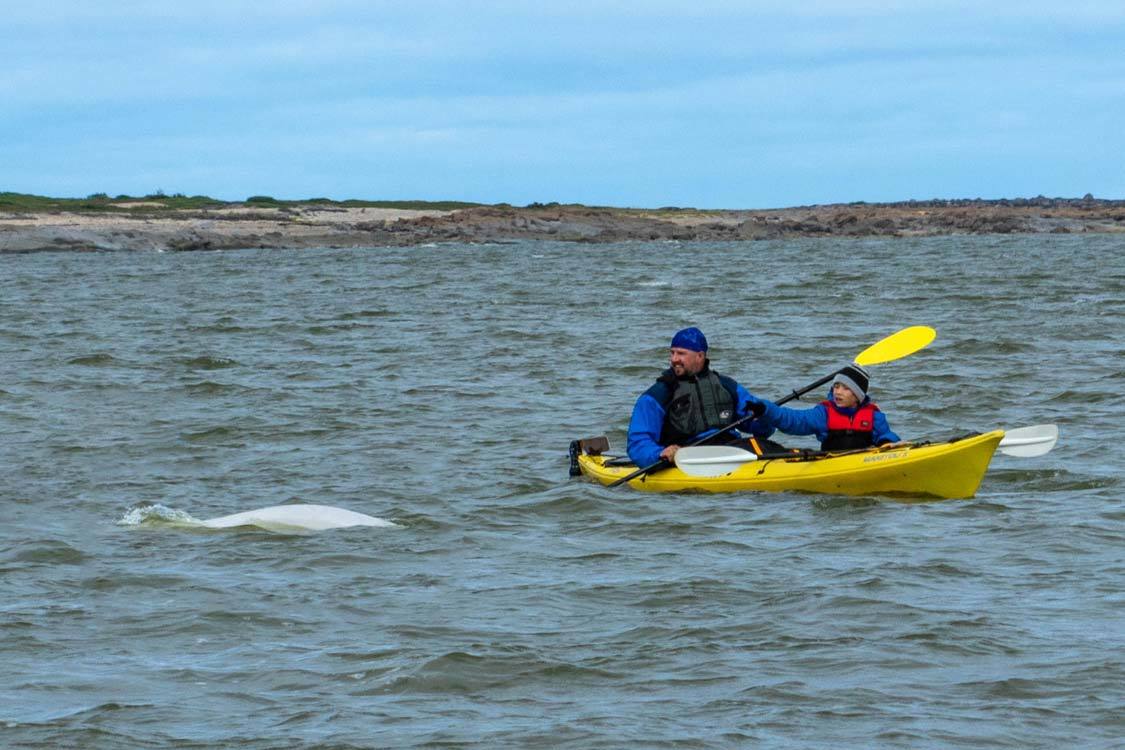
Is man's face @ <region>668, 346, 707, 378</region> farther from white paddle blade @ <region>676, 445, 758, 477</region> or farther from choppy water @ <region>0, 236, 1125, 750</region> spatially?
choppy water @ <region>0, 236, 1125, 750</region>

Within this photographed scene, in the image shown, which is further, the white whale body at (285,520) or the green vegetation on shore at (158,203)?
the green vegetation on shore at (158,203)

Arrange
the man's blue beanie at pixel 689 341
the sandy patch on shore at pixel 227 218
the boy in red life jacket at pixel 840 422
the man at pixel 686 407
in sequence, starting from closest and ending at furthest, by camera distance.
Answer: the boy in red life jacket at pixel 840 422
the man's blue beanie at pixel 689 341
the man at pixel 686 407
the sandy patch on shore at pixel 227 218

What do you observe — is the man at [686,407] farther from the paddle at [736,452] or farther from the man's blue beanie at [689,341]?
the paddle at [736,452]

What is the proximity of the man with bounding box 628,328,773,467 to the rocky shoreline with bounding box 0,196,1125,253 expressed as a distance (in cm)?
4477

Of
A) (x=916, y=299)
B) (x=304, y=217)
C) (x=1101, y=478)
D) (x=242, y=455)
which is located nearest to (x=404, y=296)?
(x=916, y=299)

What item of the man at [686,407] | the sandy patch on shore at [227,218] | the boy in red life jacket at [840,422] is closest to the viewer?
the boy in red life jacket at [840,422]

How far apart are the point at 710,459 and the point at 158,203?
69.0m

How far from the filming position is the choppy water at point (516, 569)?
5.43 metres

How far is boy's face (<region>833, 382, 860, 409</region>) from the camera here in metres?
9.96

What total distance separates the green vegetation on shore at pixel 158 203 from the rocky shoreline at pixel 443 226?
78 cm

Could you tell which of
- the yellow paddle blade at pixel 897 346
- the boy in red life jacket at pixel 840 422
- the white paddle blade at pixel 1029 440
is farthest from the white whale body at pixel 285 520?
the yellow paddle blade at pixel 897 346

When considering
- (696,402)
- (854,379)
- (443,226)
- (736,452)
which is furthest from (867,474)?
(443,226)

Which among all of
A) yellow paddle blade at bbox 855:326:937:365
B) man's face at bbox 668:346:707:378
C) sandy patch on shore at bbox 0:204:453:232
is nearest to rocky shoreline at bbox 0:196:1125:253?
sandy patch on shore at bbox 0:204:453:232

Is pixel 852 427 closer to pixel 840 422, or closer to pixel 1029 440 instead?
pixel 840 422
